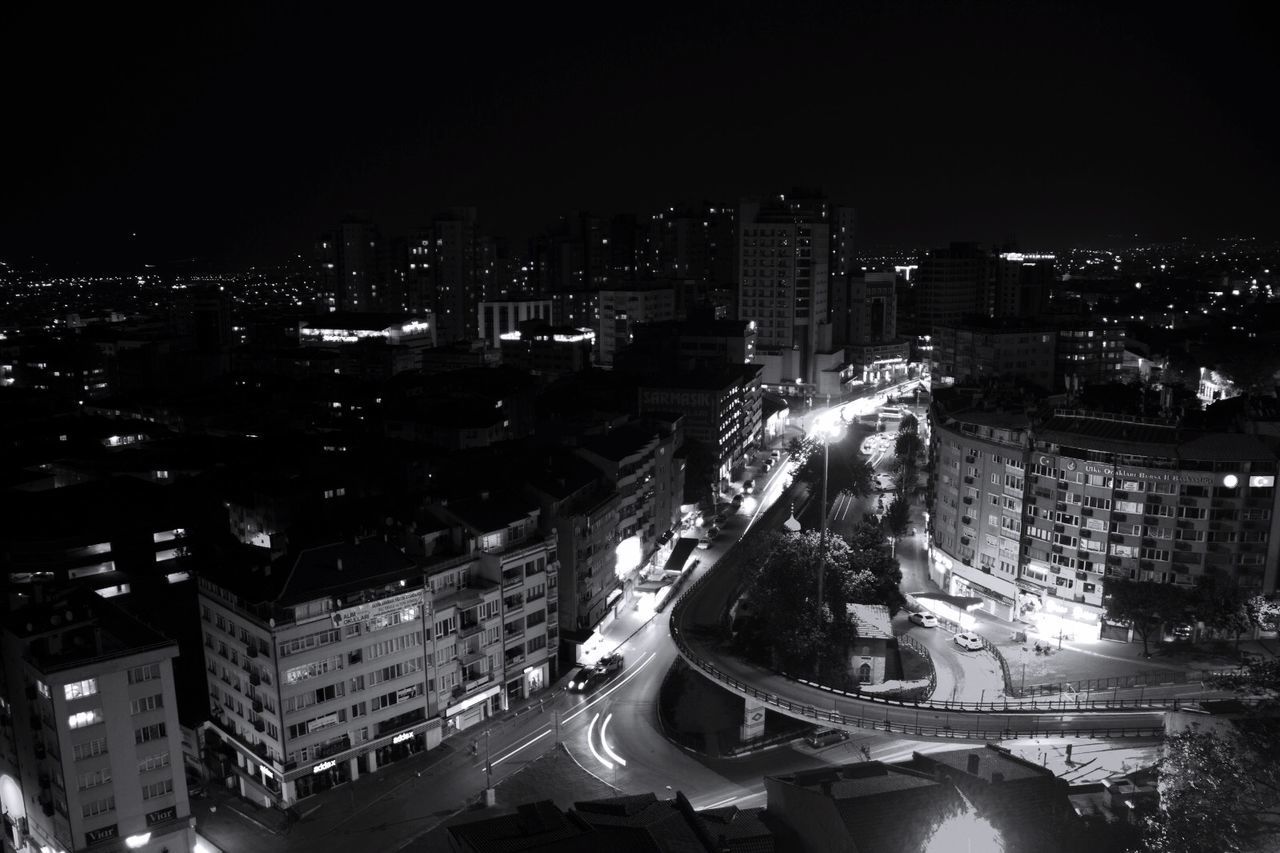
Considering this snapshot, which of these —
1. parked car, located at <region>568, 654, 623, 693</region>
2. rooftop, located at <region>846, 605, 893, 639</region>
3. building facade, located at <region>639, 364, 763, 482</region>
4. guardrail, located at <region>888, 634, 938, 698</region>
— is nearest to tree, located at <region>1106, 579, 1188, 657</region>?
guardrail, located at <region>888, 634, 938, 698</region>

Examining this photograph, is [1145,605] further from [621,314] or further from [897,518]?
[621,314]

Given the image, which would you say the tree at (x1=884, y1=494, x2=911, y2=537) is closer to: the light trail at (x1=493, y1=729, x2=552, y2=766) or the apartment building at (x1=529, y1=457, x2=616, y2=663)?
the apartment building at (x1=529, y1=457, x2=616, y2=663)

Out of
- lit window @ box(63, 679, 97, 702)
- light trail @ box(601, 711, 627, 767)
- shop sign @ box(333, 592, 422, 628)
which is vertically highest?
shop sign @ box(333, 592, 422, 628)

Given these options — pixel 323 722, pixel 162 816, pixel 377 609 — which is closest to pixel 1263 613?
pixel 377 609

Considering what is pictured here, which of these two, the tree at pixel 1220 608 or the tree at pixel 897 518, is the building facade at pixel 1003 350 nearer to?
the tree at pixel 897 518

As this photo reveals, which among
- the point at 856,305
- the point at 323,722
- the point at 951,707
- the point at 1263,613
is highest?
the point at 856,305

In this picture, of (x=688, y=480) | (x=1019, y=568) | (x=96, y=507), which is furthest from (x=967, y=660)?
(x=96, y=507)

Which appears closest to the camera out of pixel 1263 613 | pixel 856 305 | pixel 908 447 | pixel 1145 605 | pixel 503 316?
pixel 1145 605
